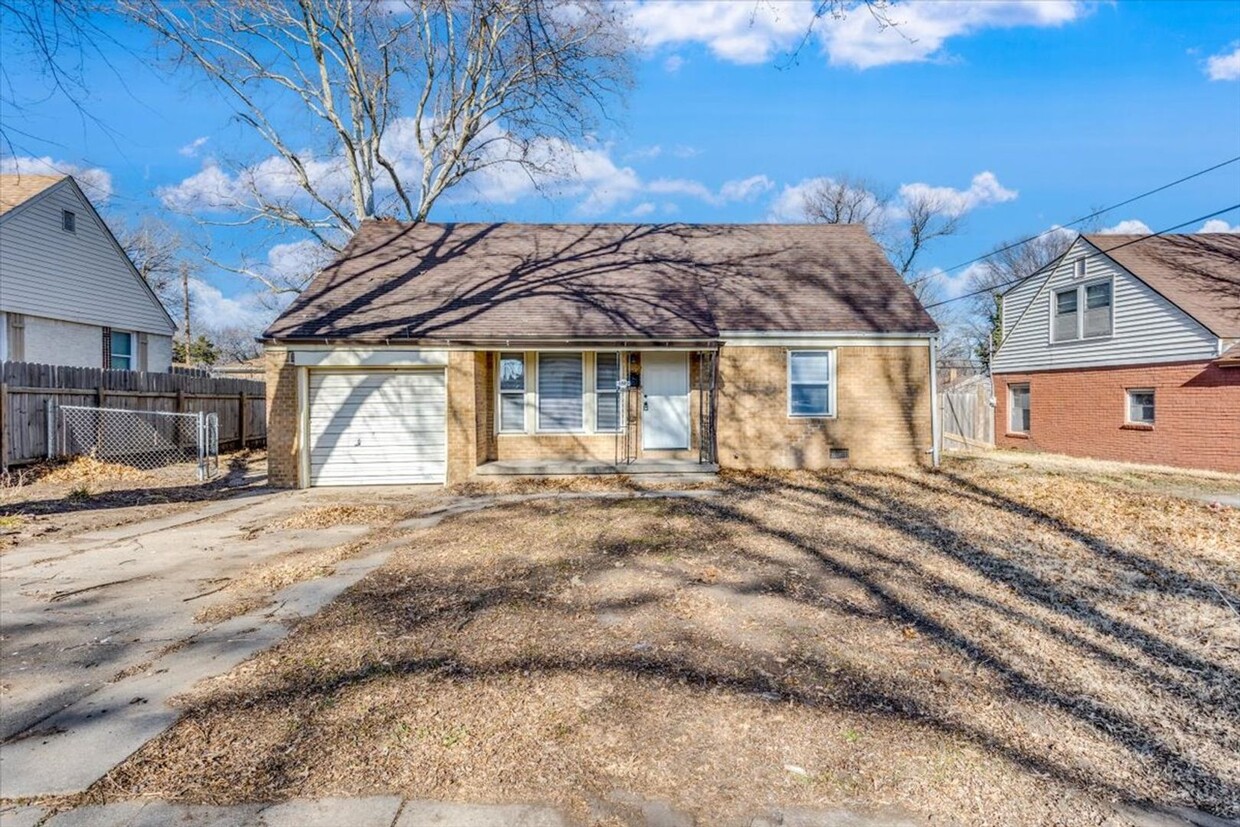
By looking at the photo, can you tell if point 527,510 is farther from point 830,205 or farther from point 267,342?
point 830,205

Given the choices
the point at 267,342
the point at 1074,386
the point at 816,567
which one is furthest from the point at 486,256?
the point at 1074,386

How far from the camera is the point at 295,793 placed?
8.84 feet

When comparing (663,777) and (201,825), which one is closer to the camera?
(201,825)

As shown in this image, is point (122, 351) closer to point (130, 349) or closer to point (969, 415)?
point (130, 349)

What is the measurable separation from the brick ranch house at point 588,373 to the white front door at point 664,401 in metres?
0.03

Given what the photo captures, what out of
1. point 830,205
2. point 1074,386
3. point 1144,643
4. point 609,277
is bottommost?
point 1144,643

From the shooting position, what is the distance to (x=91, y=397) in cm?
1379

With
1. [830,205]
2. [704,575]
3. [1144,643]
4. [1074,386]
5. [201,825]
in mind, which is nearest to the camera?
[201,825]

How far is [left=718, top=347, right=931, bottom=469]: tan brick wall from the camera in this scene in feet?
41.3

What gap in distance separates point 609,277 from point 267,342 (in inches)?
269

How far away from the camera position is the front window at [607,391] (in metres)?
12.8

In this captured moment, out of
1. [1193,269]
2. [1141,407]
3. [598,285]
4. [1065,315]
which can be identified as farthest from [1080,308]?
[598,285]

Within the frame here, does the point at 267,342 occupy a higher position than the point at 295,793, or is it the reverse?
the point at 267,342

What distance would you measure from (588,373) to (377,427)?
4068mm
